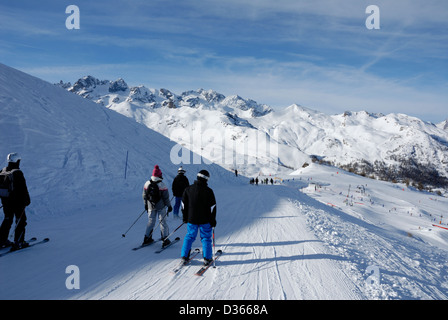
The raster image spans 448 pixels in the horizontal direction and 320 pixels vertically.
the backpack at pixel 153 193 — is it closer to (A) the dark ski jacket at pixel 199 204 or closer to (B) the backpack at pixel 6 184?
(A) the dark ski jacket at pixel 199 204

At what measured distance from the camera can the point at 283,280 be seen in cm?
598

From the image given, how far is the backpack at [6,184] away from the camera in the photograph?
257 inches

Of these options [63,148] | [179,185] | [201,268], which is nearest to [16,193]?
[201,268]

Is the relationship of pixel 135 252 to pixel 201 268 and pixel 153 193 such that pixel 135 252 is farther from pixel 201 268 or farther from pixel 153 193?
pixel 201 268

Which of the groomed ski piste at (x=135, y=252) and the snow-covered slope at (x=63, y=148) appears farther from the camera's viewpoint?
the snow-covered slope at (x=63, y=148)

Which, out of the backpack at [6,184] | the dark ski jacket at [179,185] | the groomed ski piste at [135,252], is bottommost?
the groomed ski piste at [135,252]

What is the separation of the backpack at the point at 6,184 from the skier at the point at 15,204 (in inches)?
2.1

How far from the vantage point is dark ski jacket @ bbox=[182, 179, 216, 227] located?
6.36m

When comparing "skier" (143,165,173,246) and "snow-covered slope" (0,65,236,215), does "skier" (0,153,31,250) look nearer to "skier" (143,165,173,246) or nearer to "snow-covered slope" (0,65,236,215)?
"skier" (143,165,173,246)

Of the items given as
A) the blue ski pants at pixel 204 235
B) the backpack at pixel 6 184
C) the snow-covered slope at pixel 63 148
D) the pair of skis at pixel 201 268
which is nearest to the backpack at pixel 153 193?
the blue ski pants at pixel 204 235

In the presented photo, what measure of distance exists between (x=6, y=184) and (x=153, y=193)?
392 cm

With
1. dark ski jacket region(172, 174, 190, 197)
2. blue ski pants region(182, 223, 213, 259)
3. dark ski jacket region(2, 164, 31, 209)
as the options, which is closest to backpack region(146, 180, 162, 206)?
blue ski pants region(182, 223, 213, 259)
